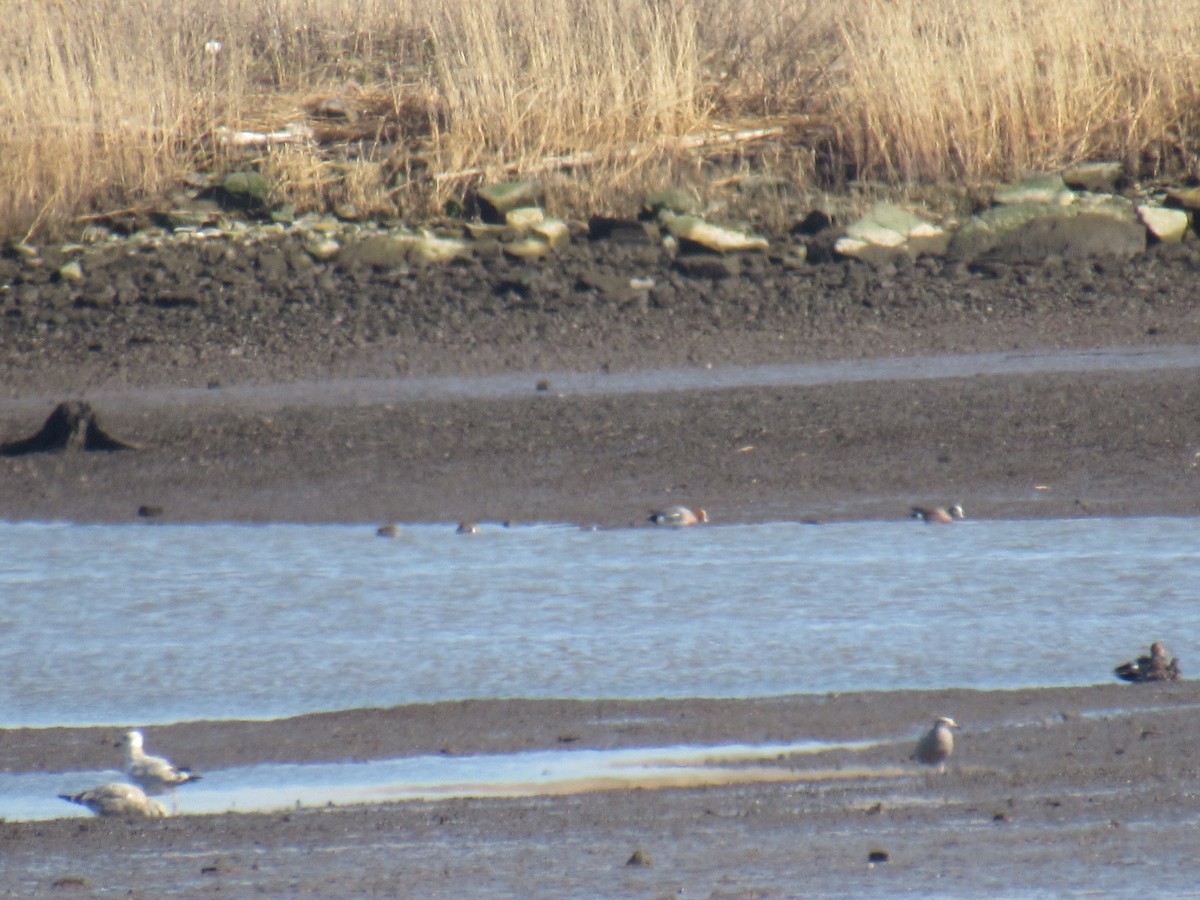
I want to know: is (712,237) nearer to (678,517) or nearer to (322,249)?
(322,249)

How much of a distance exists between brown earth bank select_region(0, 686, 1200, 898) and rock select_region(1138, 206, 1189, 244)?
831cm

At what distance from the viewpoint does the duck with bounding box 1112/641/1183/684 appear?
5547mm

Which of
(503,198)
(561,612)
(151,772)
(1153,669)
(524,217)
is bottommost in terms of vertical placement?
(561,612)

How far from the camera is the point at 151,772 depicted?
15.9 ft

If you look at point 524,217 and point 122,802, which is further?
point 524,217

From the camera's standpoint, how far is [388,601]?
6934 millimetres

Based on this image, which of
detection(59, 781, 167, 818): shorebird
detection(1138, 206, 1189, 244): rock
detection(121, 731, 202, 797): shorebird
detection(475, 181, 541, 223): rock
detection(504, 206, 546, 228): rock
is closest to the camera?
detection(59, 781, 167, 818): shorebird

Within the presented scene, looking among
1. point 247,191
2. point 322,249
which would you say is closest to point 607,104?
point 322,249

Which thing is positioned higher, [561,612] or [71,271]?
[71,271]

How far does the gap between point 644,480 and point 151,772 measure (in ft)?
14.0

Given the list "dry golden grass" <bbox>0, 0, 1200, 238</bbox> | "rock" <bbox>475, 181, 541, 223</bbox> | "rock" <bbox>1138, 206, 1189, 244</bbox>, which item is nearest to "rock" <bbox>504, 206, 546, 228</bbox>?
"rock" <bbox>475, 181, 541, 223</bbox>

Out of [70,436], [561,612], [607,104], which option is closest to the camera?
[561,612]

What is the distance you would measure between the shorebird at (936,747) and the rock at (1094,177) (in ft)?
32.3

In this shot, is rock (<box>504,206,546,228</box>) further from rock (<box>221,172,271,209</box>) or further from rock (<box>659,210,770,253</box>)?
rock (<box>221,172,271,209</box>)
